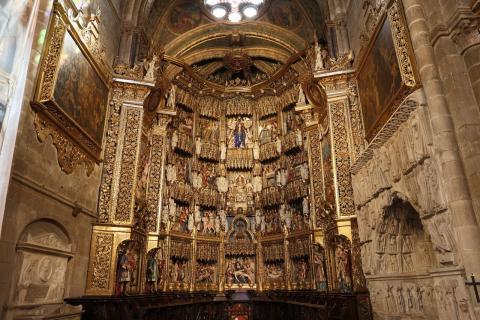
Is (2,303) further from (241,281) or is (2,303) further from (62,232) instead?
(241,281)

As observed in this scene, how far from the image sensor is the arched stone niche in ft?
26.9

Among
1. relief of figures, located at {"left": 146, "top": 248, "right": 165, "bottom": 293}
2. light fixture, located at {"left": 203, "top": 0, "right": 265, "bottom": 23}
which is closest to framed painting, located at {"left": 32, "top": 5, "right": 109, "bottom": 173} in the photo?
relief of figures, located at {"left": 146, "top": 248, "right": 165, "bottom": 293}

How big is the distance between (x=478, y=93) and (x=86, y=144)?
9.93 meters

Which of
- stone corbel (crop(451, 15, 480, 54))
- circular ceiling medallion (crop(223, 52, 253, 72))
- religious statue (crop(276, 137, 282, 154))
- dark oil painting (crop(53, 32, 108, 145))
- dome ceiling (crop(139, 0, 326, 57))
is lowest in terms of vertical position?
stone corbel (crop(451, 15, 480, 54))

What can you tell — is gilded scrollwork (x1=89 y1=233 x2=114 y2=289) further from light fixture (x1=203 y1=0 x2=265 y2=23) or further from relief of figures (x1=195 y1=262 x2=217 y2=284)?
light fixture (x1=203 y1=0 x2=265 y2=23)

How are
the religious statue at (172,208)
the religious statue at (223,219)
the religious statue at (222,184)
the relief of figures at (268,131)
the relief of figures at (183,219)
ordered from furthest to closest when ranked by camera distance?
the relief of figures at (268,131) → the religious statue at (222,184) → the religious statue at (223,219) → the relief of figures at (183,219) → the religious statue at (172,208)

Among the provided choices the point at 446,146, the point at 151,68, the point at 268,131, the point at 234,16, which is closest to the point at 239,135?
the point at 268,131

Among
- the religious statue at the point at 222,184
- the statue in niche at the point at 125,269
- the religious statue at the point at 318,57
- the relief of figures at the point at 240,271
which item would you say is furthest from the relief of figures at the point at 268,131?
the statue in niche at the point at 125,269

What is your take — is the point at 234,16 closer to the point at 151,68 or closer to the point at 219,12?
the point at 219,12

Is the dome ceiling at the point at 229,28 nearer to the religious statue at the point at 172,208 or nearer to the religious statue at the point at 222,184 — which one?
the religious statue at the point at 222,184

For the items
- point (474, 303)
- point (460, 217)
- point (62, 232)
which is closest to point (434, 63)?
point (460, 217)

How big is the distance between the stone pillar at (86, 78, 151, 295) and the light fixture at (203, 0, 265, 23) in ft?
24.7

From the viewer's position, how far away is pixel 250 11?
19.1m

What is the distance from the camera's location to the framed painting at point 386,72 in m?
8.13
